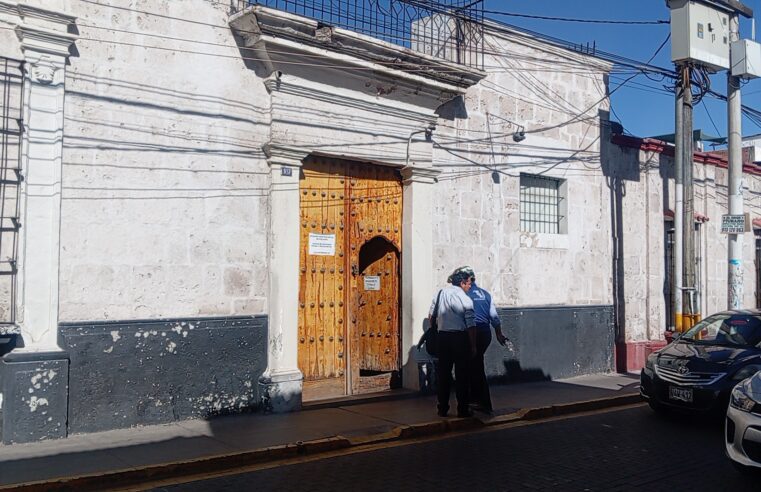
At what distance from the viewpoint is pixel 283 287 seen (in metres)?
9.23

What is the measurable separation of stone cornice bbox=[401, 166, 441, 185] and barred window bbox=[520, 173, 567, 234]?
2326 millimetres

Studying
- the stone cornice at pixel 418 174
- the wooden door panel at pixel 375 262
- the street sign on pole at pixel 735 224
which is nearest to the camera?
the wooden door panel at pixel 375 262

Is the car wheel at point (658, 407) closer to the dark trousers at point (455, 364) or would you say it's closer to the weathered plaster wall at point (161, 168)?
the dark trousers at point (455, 364)

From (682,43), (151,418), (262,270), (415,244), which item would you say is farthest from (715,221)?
(151,418)

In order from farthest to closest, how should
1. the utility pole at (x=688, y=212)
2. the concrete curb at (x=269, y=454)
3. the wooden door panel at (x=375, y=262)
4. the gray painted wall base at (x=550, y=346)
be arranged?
the utility pole at (x=688, y=212), the gray painted wall base at (x=550, y=346), the wooden door panel at (x=375, y=262), the concrete curb at (x=269, y=454)

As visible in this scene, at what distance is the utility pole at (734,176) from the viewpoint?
12.8 m

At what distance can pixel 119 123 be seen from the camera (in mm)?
8117

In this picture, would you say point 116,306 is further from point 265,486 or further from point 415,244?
point 415,244

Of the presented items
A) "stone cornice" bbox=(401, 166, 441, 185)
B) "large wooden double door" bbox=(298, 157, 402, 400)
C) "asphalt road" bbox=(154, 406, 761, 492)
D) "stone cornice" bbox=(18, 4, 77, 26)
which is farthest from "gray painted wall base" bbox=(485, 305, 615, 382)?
"stone cornice" bbox=(18, 4, 77, 26)

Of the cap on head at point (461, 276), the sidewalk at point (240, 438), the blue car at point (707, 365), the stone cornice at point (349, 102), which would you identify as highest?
the stone cornice at point (349, 102)

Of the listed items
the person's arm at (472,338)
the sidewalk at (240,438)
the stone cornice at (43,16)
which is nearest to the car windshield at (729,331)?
the sidewalk at (240,438)

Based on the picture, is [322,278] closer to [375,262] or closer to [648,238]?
[375,262]

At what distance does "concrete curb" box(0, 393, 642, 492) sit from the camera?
6.14 meters

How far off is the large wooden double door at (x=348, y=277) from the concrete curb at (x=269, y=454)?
191cm
